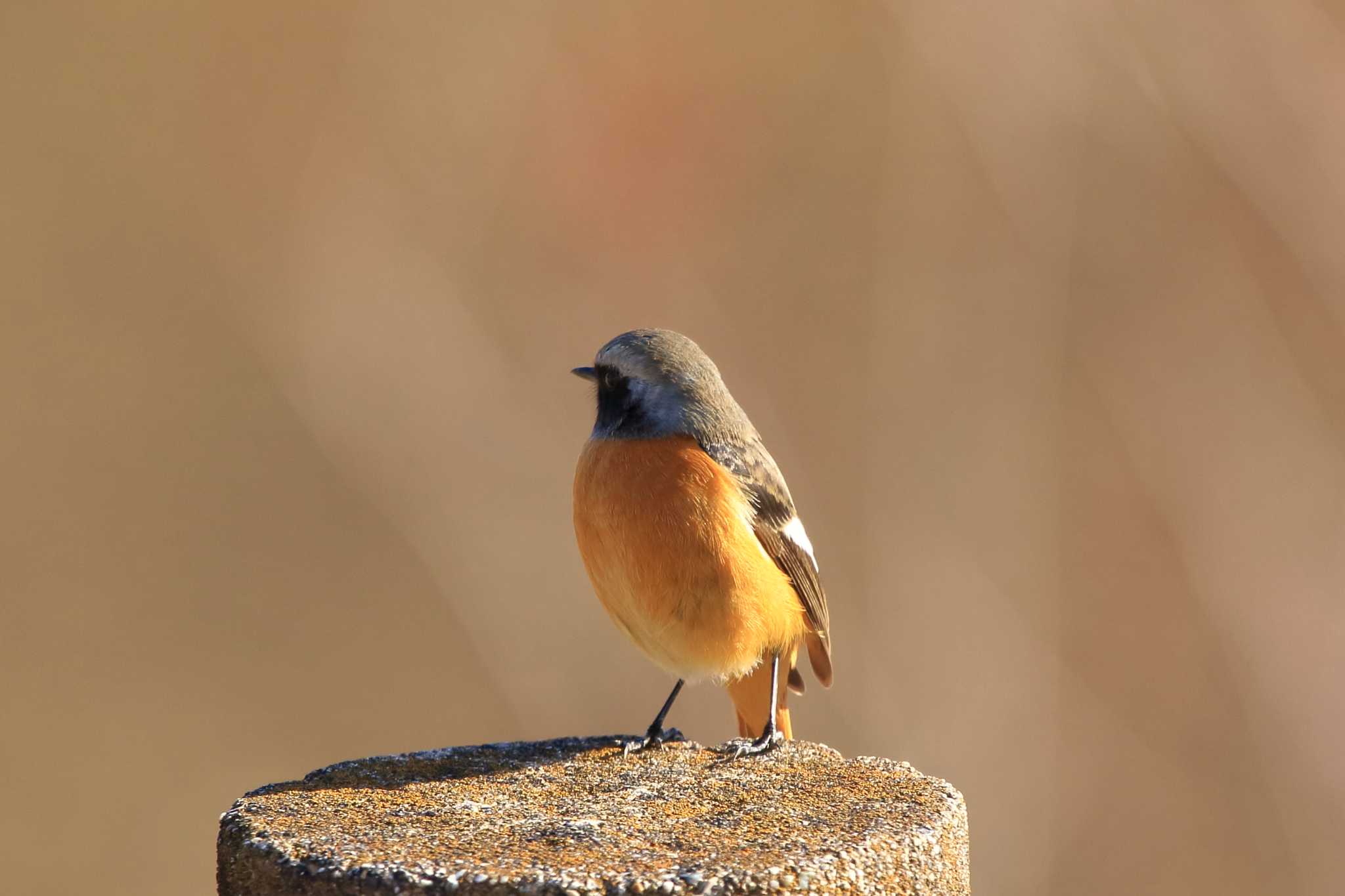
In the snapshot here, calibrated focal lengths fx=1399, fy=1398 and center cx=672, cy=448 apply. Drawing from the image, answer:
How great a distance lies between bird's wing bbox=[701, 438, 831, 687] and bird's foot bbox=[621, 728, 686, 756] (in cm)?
65

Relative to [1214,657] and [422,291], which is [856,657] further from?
[422,291]

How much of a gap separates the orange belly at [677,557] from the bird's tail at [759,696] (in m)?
0.22

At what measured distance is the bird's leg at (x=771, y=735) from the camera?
3.77m

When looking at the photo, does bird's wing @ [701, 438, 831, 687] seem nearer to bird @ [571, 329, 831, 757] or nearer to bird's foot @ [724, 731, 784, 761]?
bird @ [571, 329, 831, 757]

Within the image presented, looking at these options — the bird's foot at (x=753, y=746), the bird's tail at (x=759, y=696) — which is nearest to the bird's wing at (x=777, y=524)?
the bird's tail at (x=759, y=696)

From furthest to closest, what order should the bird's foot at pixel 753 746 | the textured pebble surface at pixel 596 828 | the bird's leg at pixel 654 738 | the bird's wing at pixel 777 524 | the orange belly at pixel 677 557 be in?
the bird's wing at pixel 777 524
the orange belly at pixel 677 557
the bird's leg at pixel 654 738
the bird's foot at pixel 753 746
the textured pebble surface at pixel 596 828

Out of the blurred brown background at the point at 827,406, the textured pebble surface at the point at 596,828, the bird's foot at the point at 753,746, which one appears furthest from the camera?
the blurred brown background at the point at 827,406

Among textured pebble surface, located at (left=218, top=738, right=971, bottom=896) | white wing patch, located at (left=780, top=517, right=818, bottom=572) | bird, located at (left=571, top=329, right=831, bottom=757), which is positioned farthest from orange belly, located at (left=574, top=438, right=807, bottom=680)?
textured pebble surface, located at (left=218, top=738, right=971, bottom=896)

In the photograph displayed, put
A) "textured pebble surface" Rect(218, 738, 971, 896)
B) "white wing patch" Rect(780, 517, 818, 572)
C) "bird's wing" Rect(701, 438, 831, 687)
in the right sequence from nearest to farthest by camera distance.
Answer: "textured pebble surface" Rect(218, 738, 971, 896)
"bird's wing" Rect(701, 438, 831, 687)
"white wing patch" Rect(780, 517, 818, 572)

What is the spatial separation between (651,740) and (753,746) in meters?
0.30

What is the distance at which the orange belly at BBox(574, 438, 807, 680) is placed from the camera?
4125 millimetres

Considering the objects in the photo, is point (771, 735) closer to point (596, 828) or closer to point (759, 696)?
point (759, 696)

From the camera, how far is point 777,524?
14.8ft

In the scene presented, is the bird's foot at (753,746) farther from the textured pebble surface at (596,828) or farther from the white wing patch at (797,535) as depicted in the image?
the white wing patch at (797,535)
